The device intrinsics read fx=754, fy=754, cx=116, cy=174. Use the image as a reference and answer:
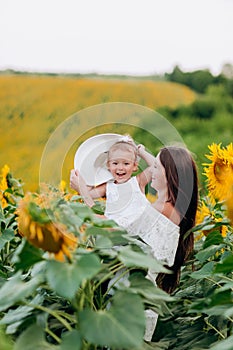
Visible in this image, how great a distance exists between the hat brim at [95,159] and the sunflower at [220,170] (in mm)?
284

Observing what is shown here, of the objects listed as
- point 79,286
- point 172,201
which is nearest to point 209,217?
point 172,201

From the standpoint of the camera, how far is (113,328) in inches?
49.7

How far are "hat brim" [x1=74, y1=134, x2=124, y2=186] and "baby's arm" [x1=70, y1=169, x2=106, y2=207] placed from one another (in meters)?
0.01

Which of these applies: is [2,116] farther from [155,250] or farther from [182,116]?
[155,250]

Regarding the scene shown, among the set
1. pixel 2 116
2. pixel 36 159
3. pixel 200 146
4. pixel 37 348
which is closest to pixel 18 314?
pixel 37 348

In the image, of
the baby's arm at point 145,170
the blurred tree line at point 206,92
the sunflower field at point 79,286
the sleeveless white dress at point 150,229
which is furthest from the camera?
the blurred tree line at point 206,92

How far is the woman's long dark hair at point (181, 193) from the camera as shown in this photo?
6.24ft

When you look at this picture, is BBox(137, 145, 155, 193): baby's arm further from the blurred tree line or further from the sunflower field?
the blurred tree line

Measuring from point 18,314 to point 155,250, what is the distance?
0.47 metres

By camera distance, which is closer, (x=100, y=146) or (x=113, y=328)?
(x=113, y=328)

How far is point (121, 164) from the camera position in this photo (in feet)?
6.21

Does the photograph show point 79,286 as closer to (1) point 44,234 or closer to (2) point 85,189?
(1) point 44,234

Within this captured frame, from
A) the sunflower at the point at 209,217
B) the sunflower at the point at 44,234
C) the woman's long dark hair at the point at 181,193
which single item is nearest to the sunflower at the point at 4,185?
the sunflower at the point at 209,217

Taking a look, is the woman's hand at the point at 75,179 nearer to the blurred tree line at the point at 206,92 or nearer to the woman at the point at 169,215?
the woman at the point at 169,215
